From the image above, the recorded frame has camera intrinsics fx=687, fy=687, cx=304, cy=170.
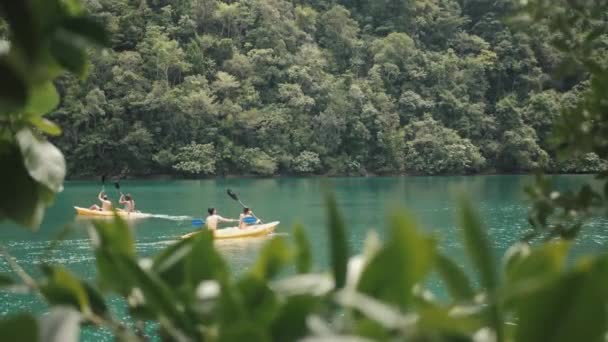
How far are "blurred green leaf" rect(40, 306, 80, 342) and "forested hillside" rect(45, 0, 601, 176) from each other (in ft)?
96.0

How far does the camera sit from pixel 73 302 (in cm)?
35

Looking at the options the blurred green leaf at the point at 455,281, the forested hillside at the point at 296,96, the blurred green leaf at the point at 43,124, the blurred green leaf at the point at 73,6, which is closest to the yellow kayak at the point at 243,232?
the blurred green leaf at the point at 43,124

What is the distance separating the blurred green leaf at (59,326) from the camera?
0.26 m

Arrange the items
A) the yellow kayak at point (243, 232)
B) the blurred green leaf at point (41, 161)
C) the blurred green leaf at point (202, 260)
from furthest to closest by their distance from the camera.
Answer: the yellow kayak at point (243, 232) → the blurred green leaf at point (41, 161) → the blurred green leaf at point (202, 260)

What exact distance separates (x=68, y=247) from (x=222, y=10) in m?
24.3

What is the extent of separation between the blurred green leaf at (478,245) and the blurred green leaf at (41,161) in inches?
11.6

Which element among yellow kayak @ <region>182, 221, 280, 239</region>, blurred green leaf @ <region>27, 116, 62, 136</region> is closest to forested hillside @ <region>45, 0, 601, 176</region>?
yellow kayak @ <region>182, 221, 280, 239</region>

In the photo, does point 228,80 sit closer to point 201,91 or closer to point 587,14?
point 201,91

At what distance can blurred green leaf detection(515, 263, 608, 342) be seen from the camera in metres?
0.22

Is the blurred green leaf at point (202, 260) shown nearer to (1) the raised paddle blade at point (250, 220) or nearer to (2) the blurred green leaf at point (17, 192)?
(2) the blurred green leaf at point (17, 192)

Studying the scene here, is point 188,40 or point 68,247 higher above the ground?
point 188,40

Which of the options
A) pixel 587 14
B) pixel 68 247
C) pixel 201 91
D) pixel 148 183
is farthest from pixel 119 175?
pixel 587 14

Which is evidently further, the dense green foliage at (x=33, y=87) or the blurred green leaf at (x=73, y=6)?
the blurred green leaf at (x=73, y=6)

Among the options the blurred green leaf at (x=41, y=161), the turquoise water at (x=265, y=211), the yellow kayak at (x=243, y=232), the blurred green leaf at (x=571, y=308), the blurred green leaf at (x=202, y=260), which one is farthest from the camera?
the yellow kayak at (x=243, y=232)
